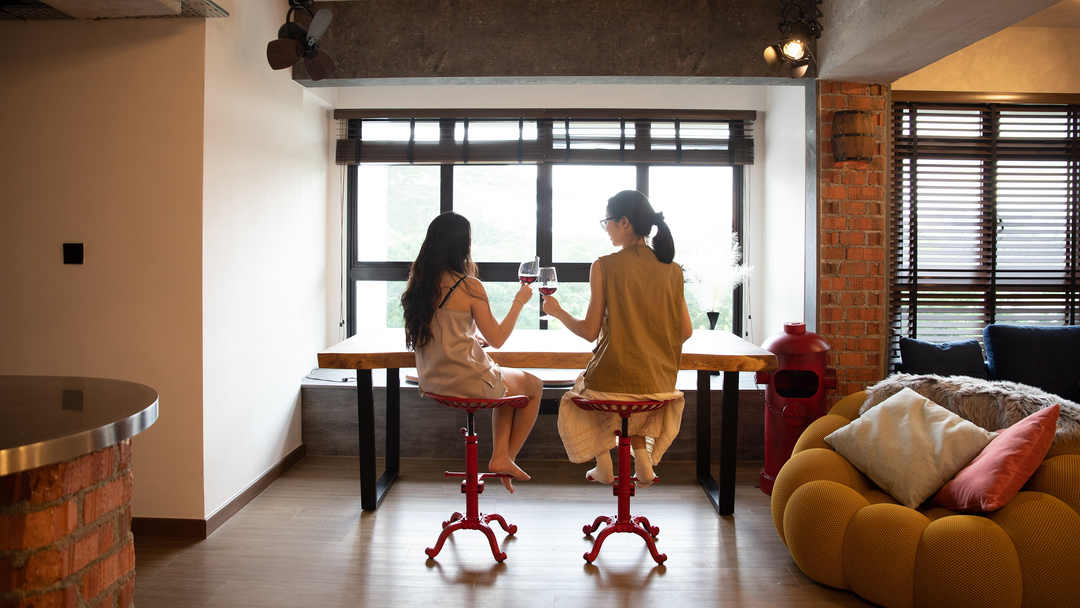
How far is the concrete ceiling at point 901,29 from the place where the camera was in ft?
8.53

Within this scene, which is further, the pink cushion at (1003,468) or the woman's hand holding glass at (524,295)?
the woman's hand holding glass at (524,295)

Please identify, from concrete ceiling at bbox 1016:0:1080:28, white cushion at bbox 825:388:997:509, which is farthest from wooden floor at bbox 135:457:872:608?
concrete ceiling at bbox 1016:0:1080:28

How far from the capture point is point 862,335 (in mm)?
3596

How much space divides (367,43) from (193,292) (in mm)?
1765

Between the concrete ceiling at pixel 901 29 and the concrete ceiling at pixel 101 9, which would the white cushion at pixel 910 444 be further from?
the concrete ceiling at pixel 101 9

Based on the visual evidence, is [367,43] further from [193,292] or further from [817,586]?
[817,586]

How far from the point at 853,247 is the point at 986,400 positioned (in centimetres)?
118

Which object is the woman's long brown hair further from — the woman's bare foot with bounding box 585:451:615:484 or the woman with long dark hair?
the woman's bare foot with bounding box 585:451:615:484

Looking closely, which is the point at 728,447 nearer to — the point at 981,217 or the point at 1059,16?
the point at 981,217

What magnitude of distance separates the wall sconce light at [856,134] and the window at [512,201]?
1396mm

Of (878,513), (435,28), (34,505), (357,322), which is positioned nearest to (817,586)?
(878,513)

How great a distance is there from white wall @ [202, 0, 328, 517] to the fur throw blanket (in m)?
3.00

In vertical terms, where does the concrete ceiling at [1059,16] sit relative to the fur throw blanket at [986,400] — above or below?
above

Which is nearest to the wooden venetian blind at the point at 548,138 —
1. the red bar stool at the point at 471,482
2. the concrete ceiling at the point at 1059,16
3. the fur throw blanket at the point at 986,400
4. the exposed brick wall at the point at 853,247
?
the exposed brick wall at the point at 853,247
